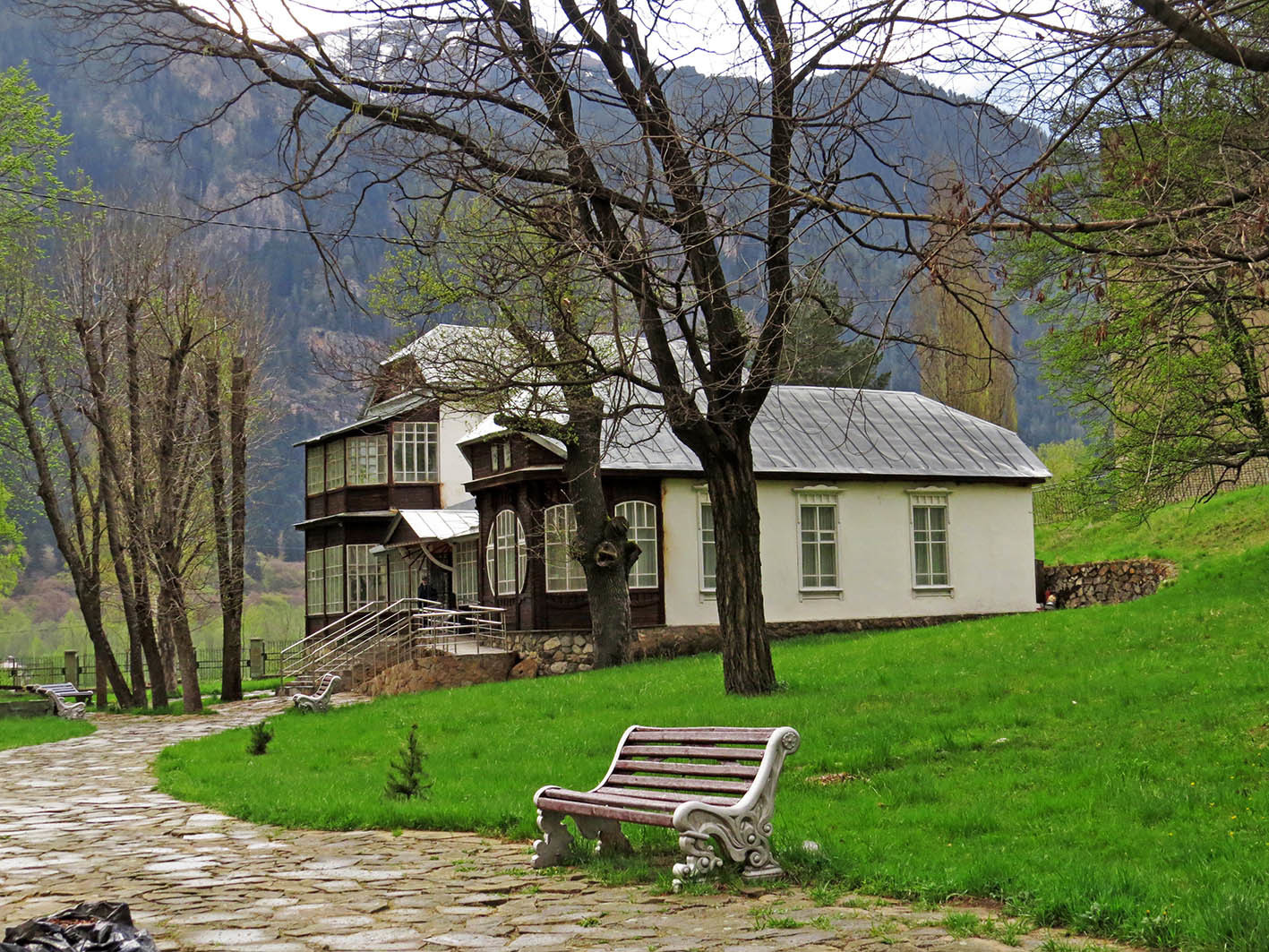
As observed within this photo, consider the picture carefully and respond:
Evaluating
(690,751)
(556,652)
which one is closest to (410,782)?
(690,751)

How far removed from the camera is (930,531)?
97.7ft

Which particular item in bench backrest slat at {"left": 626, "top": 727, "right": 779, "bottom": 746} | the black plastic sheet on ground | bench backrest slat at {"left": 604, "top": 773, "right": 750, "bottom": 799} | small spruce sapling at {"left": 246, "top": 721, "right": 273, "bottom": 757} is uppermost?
bench backrest slat at {"left": 626, "top": 727, "right": 779, "bottom": 746}

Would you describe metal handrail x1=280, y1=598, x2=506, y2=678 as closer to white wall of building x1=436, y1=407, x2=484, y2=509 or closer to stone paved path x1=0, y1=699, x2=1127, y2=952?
white wall of building x1=436, y1=407, x2=484, y2=509

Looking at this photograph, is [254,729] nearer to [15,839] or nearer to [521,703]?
[521,703]

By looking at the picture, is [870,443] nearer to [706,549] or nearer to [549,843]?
[706,549]

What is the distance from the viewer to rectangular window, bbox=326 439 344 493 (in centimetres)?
3728

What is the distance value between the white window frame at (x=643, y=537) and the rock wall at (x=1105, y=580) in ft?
34.1

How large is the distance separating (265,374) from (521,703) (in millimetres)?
17378

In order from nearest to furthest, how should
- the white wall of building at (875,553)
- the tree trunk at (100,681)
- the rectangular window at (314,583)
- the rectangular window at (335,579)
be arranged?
the white wall of building at (875,553) → the tree trunk at (100,681) → the rectangular window at (335,579) → the rectangular window at (314,583)

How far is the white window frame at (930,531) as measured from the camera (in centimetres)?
2950

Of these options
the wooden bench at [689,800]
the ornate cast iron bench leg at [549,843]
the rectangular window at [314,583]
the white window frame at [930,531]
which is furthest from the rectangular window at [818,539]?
the ornate cast iron bench leg at [549,843]

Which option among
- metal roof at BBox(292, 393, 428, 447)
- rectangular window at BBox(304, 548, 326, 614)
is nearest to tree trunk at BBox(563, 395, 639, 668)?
metal roof at BBox(292, 393, 428, 447)

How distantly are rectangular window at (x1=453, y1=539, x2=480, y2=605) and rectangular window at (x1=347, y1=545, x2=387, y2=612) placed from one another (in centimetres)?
568

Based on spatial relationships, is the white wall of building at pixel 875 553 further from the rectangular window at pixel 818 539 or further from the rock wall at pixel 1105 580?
the rock wall at pixel 1105 580
